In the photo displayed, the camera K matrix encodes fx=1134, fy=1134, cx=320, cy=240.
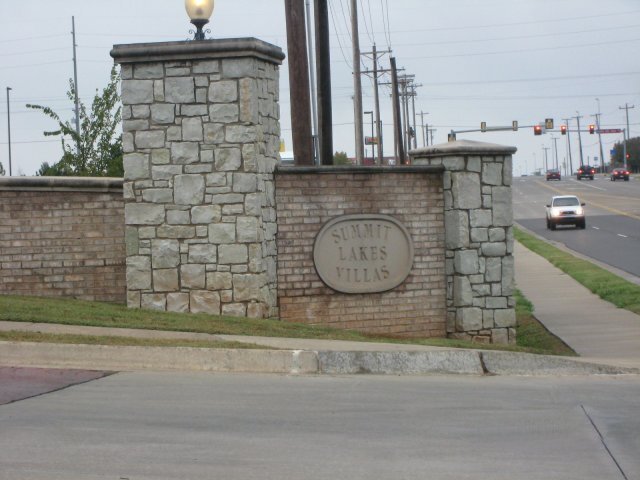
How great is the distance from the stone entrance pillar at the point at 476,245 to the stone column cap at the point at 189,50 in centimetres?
316

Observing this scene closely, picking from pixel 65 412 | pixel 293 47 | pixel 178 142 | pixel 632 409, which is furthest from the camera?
pixel 293 47

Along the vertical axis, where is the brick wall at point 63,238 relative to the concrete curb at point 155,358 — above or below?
above

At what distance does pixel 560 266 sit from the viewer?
102 feet

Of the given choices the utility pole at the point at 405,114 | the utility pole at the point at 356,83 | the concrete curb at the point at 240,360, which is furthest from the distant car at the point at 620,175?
the concrete curb at the point at 240,360

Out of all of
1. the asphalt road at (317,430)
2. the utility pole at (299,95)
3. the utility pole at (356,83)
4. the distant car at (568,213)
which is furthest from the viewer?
the distant car at (568,213)

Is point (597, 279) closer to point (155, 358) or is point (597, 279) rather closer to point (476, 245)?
point (476, 245)

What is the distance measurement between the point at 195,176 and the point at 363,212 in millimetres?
2488

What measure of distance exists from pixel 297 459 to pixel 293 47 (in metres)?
12.1

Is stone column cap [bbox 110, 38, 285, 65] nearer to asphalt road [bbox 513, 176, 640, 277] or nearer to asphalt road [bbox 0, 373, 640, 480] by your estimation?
asphalt road [bbox 0, 373, 640, 480]

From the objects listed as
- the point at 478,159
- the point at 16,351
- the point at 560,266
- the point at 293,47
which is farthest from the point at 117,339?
the point at 560,266

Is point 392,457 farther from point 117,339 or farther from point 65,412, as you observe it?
point 117,339

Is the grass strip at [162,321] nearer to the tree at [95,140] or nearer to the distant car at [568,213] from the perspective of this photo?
the tree at [95,140]

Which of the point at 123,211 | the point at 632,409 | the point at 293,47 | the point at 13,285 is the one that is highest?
the point at 293,47

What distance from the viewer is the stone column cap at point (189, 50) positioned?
48.8 ft
